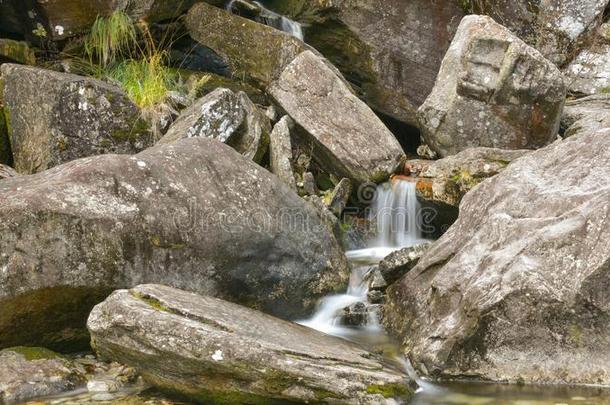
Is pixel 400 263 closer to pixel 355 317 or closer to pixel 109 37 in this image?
pixel 355 317

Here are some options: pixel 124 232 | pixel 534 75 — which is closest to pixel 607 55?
pixel 534 75

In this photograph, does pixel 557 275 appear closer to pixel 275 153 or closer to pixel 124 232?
pixel 124 232

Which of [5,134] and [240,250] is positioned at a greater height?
[5,134]

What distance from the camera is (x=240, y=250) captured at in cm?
793

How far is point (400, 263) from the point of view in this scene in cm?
852

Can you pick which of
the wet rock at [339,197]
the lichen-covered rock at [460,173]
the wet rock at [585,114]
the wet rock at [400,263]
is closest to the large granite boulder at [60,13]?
the wet rock at [339,197]

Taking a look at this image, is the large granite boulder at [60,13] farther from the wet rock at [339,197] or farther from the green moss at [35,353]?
the green moss at [35,353]

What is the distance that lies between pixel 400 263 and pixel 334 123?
12.0 feet

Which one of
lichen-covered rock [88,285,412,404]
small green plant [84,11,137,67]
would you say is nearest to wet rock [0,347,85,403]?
lichen-covered rock [88,285,412,404]

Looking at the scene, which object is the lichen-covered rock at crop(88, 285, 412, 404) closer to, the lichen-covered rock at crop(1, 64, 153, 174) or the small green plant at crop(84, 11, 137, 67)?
the lichen-covered rock at crop(1, 64, 153, 174)

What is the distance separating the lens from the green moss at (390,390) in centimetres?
600

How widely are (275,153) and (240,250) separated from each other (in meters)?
3.53

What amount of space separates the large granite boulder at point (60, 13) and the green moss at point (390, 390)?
9.25 meters

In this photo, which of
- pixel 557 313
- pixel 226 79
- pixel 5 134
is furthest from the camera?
pixel 226 79
